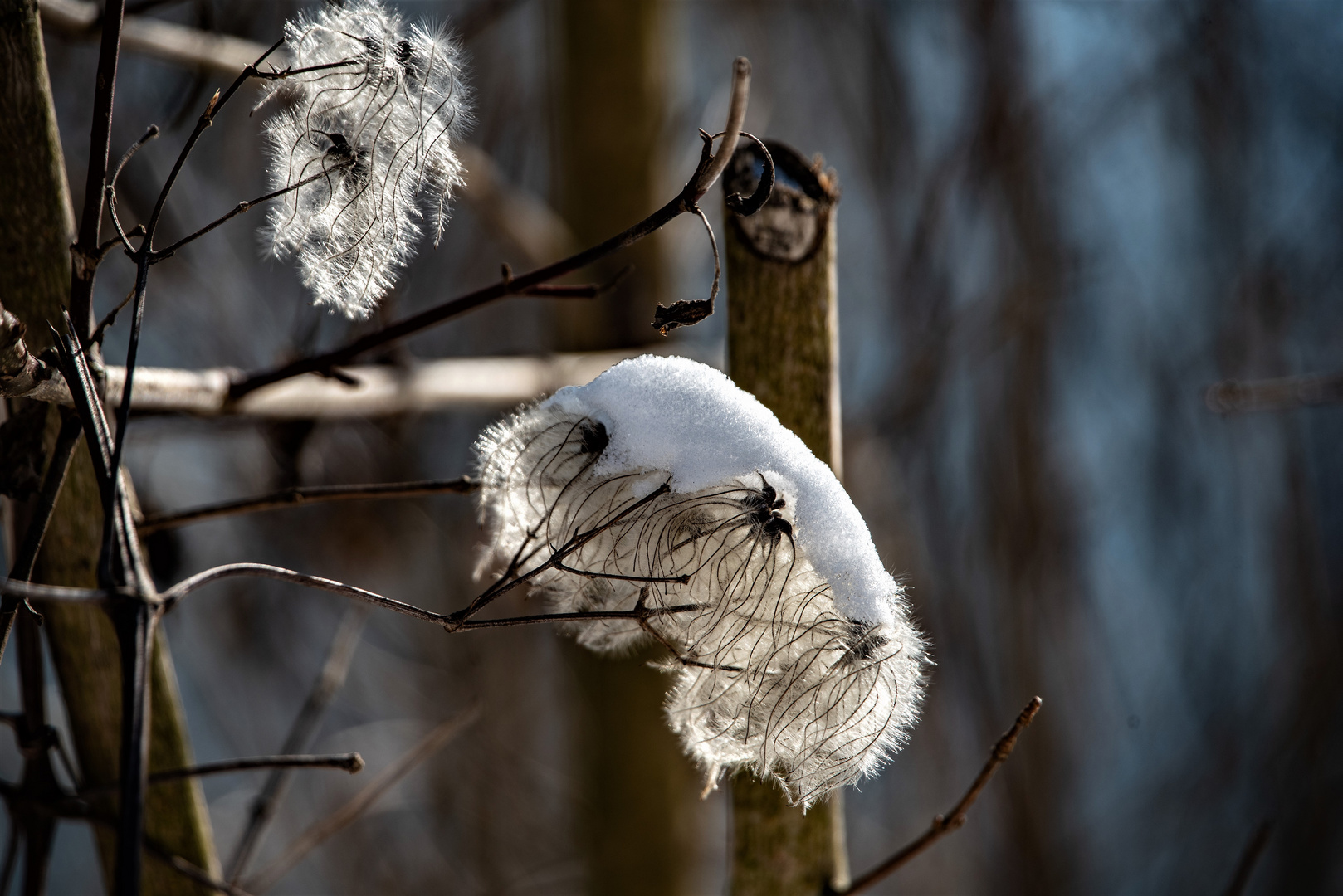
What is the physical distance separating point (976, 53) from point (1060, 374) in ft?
2.98

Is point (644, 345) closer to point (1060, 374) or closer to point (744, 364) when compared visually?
point (744, 364)

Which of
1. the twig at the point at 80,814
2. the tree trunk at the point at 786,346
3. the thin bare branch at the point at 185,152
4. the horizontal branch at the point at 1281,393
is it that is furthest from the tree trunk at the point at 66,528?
the horizontal branch at the point at 1281,393

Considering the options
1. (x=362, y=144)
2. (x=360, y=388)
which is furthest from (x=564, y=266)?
(x=360, y=388)

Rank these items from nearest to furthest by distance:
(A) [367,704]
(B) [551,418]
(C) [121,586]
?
(C) [121,586]
(B) [551,418]
(A) [367,704]

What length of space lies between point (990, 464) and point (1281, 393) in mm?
1500

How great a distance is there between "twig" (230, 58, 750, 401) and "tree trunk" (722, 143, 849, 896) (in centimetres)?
11

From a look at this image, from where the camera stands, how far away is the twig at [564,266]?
13.5 inches

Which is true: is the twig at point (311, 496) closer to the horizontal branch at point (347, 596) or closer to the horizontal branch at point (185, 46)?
the horizontal branch at point (347, 596)

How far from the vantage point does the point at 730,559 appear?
48cm

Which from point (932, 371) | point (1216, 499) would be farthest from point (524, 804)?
point (1216, 499)

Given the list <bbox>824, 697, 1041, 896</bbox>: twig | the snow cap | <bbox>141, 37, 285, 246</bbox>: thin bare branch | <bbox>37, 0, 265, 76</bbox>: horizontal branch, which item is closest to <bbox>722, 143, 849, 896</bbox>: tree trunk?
<bbox>824, 697, 1041, 896</bbox>: twig

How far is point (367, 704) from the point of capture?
3002 millimetres

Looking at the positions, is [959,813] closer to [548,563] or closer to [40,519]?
[548,563]

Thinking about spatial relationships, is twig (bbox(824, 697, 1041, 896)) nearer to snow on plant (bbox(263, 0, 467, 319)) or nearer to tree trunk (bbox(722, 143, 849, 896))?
tree trunk (bbox(722, 143, 849, 896))
